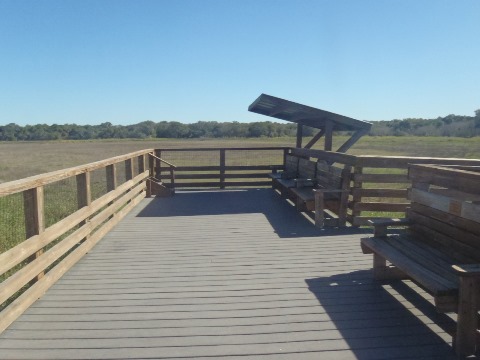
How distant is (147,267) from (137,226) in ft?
7.61

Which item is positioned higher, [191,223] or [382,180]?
[382,180]

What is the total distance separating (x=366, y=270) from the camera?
479cm

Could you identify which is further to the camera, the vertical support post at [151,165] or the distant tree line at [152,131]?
the distant tree line at [152,131]

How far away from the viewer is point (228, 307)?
12.6 ft

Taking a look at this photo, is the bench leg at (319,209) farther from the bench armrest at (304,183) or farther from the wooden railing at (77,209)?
the bench armrest at (304,183)

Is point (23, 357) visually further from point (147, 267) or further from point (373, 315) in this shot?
point (373, 315)

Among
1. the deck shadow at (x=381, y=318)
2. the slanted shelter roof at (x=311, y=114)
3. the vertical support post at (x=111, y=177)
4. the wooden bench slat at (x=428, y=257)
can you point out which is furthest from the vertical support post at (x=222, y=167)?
the wooden bench slat at (x=428, y=257)

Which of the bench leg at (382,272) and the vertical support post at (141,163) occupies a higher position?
→ the vertical support post at (141,163)

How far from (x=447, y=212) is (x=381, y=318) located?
1021 millimetres

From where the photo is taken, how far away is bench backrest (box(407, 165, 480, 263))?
345 centimetres

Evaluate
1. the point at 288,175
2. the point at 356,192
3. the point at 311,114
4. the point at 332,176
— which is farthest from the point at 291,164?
the point at 356,192

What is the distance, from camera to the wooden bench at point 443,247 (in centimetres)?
296

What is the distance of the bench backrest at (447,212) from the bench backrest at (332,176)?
260 centimetres

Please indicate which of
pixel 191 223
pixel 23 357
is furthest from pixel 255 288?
pixel 191 223
